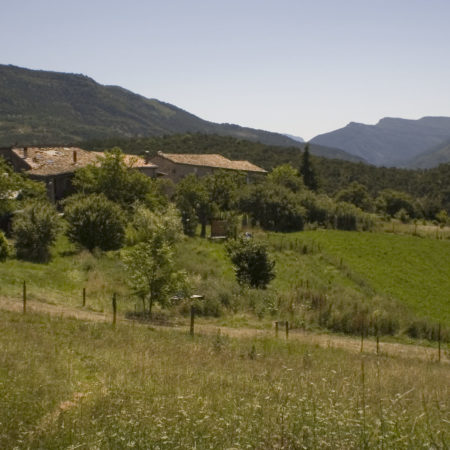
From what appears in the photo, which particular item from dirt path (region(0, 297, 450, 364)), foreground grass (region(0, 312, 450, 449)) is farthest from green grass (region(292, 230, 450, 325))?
foreground grass (region(0, 312, 450, 449))

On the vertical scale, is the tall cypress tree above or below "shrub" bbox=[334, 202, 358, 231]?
above

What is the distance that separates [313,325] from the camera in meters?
19.5

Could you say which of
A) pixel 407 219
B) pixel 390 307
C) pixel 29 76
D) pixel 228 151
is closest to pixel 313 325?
pixel 390 307

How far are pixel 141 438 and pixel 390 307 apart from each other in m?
20.3

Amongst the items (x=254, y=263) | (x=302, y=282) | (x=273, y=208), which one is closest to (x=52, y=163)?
(x=273, y=208)

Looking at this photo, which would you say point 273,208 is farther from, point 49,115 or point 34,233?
point 49,115

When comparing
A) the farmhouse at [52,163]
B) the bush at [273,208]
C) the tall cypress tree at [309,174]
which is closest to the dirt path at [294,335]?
the farmhouse at [52,163]

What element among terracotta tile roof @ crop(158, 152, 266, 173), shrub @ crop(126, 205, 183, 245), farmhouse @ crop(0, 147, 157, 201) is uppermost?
terracotta tile roof @ crop(158, 152, 266, 173)

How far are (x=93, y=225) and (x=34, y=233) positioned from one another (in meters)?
3.93

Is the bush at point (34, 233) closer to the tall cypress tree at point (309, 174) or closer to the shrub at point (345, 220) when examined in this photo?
the shrub at point (345, 220)

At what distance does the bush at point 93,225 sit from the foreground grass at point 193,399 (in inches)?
710

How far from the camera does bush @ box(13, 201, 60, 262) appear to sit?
26.3 m

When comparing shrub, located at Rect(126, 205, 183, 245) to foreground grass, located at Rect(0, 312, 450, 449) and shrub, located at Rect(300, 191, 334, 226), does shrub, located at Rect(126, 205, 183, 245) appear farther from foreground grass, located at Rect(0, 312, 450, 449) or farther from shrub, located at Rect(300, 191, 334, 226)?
shrub, located at Rect(300, 191, 334, 226)

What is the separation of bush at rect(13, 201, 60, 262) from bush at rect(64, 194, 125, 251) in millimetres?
2248
